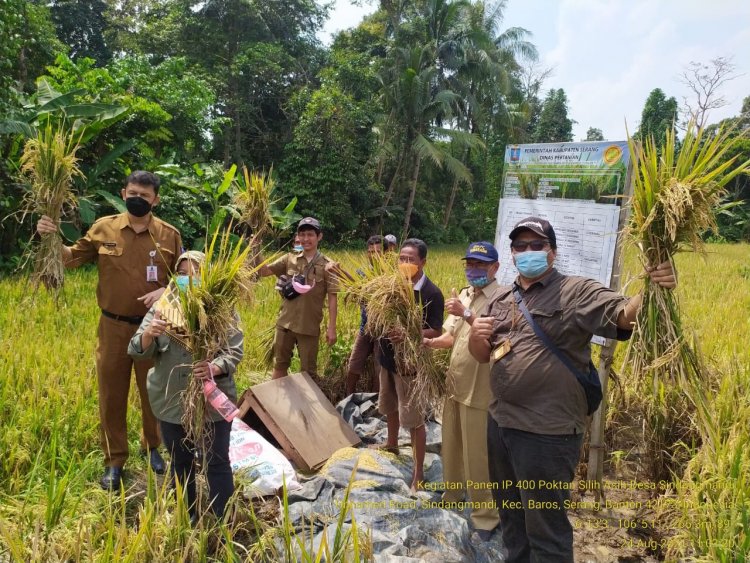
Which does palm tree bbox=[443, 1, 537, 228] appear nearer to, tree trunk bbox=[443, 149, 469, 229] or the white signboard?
tree trunk bbox=[443, 149, 469, 229]

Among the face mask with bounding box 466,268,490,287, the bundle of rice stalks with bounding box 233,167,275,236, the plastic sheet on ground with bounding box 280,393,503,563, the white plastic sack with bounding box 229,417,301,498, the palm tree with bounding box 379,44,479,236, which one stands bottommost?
the plastic sheet on ground with bounding box 280,393,503,563

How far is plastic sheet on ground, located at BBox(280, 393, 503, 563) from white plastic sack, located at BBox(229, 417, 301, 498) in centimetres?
15

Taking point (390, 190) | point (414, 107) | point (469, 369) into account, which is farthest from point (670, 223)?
point (414, 107)

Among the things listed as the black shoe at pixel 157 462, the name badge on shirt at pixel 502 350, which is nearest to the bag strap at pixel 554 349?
the name badge on shirt at pixel 502 350

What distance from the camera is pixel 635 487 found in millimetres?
3482

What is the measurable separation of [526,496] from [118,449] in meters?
2.45

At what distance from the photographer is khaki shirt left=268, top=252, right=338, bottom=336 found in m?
4.13

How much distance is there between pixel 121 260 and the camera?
3041 millimetres

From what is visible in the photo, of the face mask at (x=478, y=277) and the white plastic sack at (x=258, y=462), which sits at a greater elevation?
the face mask at (x=478, y=277)

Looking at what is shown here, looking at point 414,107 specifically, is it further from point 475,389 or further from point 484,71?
point 475,389

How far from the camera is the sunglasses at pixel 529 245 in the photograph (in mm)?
2211

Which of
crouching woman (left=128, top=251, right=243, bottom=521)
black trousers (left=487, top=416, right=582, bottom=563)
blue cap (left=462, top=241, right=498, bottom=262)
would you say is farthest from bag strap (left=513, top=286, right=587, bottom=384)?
crouching woman (left=128, top=251, right=243, bottom=521)

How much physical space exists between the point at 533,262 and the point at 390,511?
5.46 ft

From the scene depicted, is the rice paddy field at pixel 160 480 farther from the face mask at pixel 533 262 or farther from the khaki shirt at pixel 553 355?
the face mask at pixel 533 262
